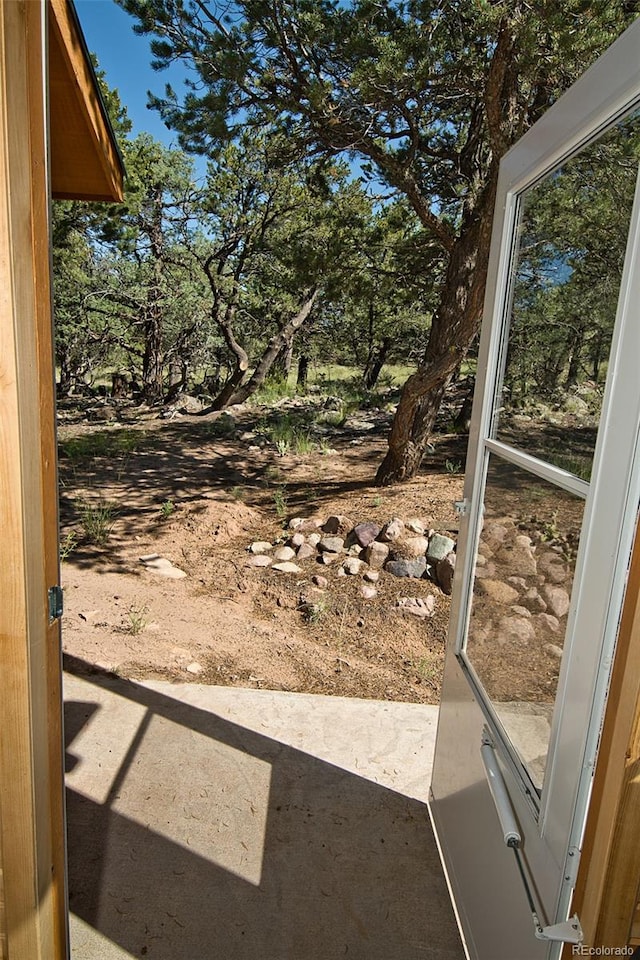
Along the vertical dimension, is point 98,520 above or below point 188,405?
below

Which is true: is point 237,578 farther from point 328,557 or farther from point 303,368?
point 303,368

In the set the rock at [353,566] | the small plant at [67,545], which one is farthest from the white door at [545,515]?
the small plant at [67,545]

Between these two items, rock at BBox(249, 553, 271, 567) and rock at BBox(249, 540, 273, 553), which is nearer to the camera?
rock at BBox(249, 553, 271, 567)

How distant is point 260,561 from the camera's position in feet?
14.1

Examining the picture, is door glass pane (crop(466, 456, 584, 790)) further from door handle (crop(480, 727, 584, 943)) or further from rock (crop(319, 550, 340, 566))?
rock (crop(319, 550, 340, 566))

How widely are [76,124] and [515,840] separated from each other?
Result: 2.04 m

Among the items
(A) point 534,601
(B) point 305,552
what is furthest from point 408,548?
(A) point 534,601

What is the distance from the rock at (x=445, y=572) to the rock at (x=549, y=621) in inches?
102

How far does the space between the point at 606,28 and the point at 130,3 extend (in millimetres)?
Answer: 2848

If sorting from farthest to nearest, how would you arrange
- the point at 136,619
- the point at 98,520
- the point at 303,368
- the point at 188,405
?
the point at 303,368 → the point at 188,405 → the point at 98,520 → the point at 136,619

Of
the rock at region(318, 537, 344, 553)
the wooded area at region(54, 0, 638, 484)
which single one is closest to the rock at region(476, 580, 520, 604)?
the wooded area at region(54, 0, 638, 484)

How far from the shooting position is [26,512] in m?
0.94

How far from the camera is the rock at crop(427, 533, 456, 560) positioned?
Result: 159 inches

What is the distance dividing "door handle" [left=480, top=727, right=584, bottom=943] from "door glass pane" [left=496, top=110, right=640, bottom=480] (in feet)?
2.41
